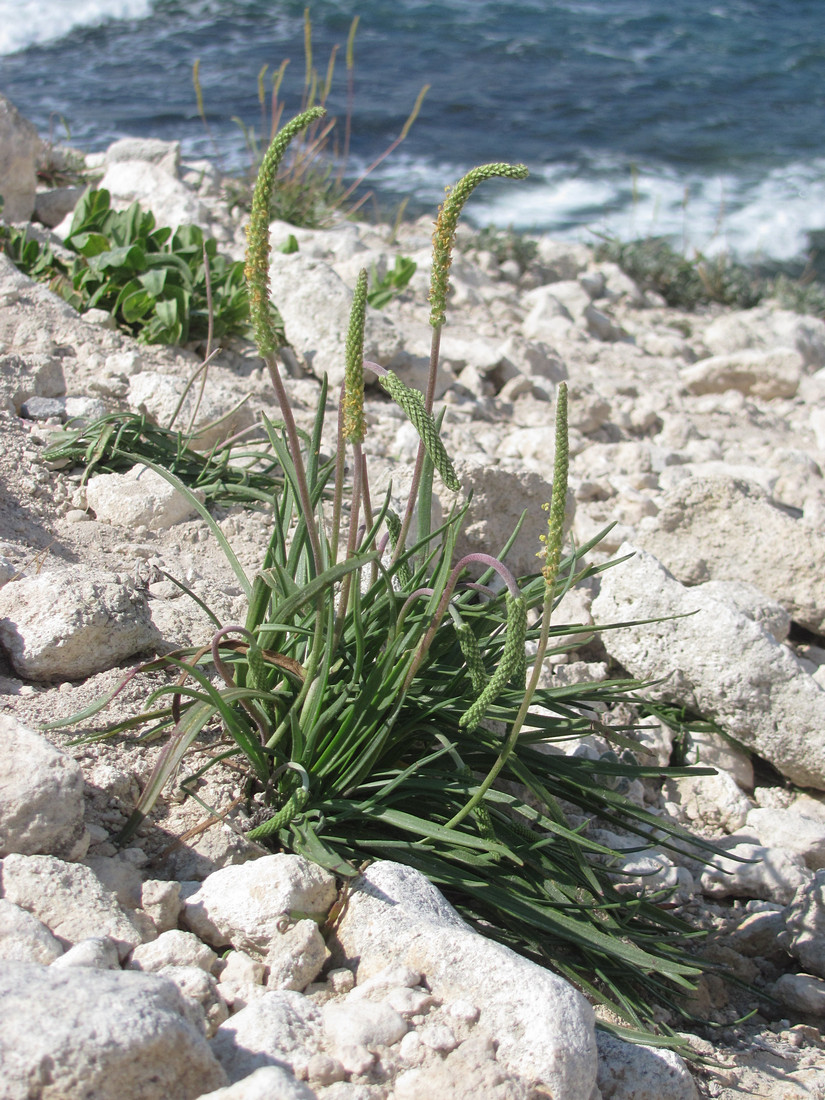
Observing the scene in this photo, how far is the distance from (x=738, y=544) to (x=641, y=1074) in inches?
92.5

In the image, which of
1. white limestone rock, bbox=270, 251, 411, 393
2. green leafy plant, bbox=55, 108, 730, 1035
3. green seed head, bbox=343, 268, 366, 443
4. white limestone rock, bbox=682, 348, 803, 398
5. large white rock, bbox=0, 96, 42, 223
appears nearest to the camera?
green seed head, bbox=343, 268, 366, 443

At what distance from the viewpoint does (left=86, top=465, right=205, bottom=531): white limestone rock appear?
309cm

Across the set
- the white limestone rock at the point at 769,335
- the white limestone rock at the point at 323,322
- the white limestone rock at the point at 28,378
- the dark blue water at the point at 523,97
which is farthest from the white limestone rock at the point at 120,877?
the dark blue water at the point at 523,97

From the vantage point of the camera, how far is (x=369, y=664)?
2.32m

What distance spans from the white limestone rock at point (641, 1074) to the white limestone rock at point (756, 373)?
4.91 metres

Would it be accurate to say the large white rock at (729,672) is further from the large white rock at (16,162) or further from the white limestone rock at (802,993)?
the large white rock at (16,162)

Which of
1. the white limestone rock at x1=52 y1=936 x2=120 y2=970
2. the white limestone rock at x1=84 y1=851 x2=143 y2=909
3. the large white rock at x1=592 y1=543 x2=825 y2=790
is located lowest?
the large white rock at x1=592 y1=543 x2=825 y2=790

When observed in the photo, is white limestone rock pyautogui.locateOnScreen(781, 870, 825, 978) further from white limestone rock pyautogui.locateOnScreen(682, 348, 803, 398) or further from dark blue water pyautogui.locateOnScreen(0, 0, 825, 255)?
dark blue water pyautogui.locateOnScreen(0, 0, 825, 255)

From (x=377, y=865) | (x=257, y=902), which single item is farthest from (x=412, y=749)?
(x=257, y=902)

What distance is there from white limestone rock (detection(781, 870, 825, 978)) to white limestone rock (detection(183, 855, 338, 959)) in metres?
1.33

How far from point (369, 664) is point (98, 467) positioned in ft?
4.64

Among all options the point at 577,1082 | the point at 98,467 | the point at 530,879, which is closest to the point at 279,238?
the point at 98,467

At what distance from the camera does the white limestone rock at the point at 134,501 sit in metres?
3.09

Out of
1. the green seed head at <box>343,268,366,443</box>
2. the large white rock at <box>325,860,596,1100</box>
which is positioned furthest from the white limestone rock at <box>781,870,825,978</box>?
the green seed head at <box>343,268,366,443</box>
